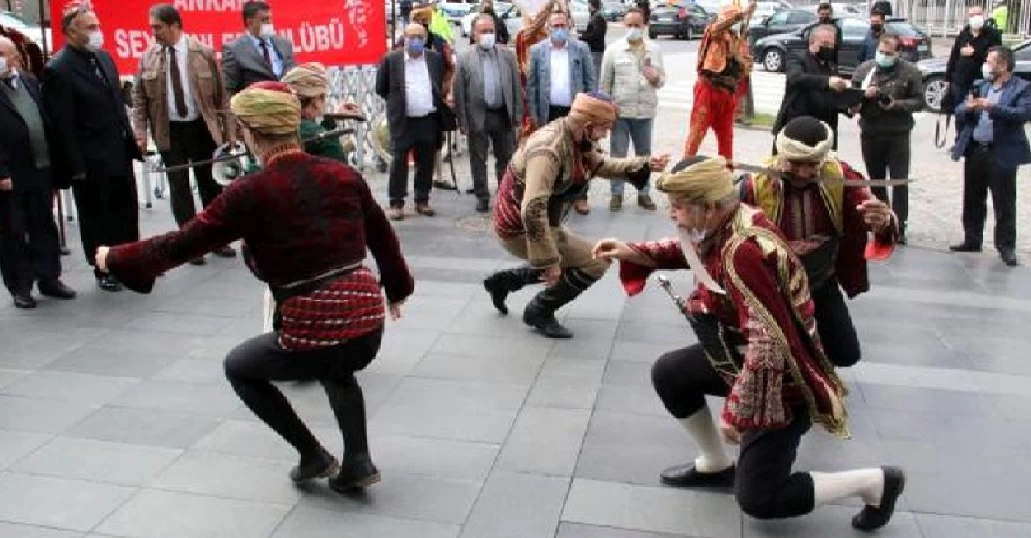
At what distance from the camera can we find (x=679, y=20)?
36.1m

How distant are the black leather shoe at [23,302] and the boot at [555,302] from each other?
3244 mm

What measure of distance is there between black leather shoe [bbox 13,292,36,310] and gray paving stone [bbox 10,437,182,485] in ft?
8.16

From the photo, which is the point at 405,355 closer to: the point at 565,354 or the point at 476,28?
the point at 565,354

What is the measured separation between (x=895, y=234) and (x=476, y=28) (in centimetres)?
617

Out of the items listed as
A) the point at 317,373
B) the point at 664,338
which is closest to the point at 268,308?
the point at 317,373

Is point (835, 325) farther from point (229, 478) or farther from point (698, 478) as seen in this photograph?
point (229, 478)

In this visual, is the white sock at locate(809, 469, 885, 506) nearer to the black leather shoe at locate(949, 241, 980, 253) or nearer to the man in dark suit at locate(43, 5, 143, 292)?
the man in dark suit at locate(43, 5, 143, 292)

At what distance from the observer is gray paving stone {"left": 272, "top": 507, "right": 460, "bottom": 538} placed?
13.1 feet

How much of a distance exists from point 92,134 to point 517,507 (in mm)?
4605

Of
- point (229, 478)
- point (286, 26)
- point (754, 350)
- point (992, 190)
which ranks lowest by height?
point (229, 478)

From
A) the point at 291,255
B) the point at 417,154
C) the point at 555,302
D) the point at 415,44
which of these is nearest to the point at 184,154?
the point at 417,154

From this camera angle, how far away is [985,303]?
759cm

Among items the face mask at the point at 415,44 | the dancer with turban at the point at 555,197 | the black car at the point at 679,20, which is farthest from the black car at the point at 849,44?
the dancer with turban at the point at 555,197

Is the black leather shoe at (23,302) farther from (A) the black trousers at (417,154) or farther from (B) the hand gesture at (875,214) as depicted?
(B) the hand gesture at (875,214)
